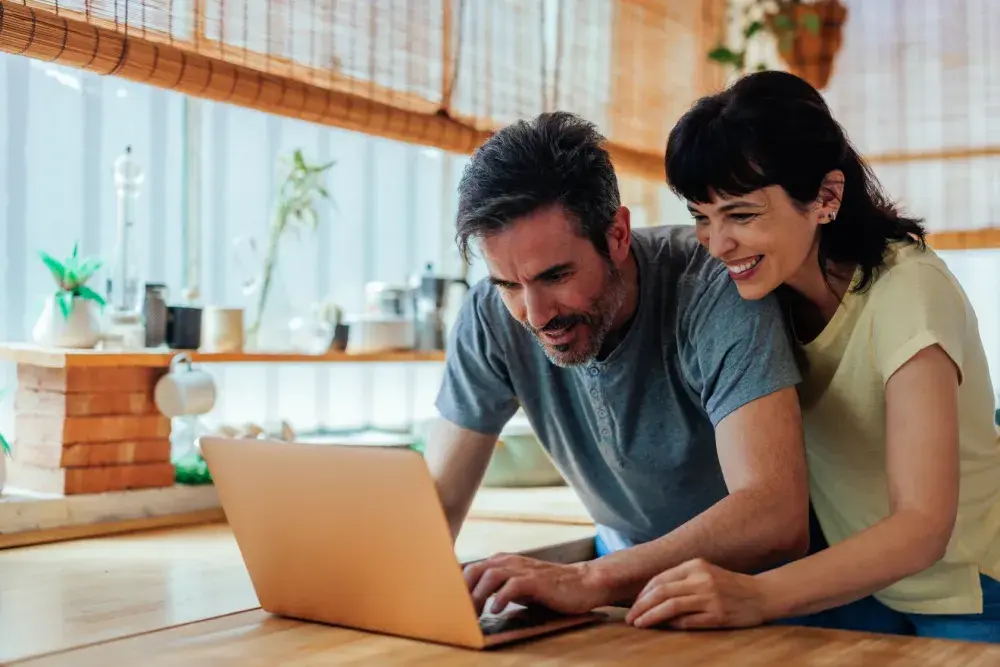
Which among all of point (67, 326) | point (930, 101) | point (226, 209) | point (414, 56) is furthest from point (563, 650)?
point (930, 101)

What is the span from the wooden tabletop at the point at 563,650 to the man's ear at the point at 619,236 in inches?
21.2

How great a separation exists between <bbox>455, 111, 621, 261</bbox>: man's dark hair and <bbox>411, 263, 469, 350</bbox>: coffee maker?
4.43 ft

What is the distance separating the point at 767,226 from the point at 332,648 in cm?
72

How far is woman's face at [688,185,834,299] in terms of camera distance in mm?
1411


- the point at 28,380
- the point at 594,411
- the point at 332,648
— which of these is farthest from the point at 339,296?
the point at 332,648

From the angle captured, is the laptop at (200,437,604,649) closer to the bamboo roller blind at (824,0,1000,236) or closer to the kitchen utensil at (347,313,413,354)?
the kitchen utensil at (347,313,413,354)

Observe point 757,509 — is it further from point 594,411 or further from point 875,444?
point 594,411

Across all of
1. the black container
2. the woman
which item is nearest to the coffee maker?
the black container

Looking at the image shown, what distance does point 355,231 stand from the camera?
9.95ft

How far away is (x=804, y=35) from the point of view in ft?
12.3

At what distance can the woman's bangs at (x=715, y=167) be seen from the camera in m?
1.40

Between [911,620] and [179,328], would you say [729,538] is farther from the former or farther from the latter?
[179,328]

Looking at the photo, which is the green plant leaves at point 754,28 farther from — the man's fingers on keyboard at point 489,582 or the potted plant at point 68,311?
the man's fingers on keyboard at point 489,582

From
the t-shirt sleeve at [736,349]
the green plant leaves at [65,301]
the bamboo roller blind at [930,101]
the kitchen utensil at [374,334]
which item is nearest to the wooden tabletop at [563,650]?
the t-shirt sleeve at [736,349]
